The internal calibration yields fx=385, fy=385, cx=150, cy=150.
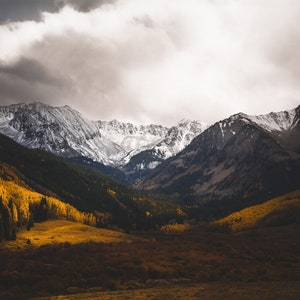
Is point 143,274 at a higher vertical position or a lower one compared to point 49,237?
lower

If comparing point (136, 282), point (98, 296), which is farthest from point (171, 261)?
point (98, 296)

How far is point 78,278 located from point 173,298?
92.6ft

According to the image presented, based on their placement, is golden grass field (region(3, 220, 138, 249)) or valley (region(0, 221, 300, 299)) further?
golden grass field (region(3, 220, 138, 249))

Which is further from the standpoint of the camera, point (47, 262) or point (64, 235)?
point (64, 235)

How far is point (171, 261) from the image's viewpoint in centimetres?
10394

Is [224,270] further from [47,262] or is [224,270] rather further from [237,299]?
[47,262]

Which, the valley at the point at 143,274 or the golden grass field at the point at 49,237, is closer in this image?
the valley at the point at 143,274

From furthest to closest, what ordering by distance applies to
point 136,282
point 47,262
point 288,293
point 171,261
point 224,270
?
point 171,261
point 47,262
point 224,270
point 136,282
point 288,293

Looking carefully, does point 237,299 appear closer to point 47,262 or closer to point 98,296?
point 98,296

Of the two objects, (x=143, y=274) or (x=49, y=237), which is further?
(x=49, y=237)

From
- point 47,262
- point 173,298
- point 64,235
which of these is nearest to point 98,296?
point 173,298

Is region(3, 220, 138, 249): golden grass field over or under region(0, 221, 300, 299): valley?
over

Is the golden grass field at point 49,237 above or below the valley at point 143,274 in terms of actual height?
above

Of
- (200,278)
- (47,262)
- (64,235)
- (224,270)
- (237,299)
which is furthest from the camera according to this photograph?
(64,235)
